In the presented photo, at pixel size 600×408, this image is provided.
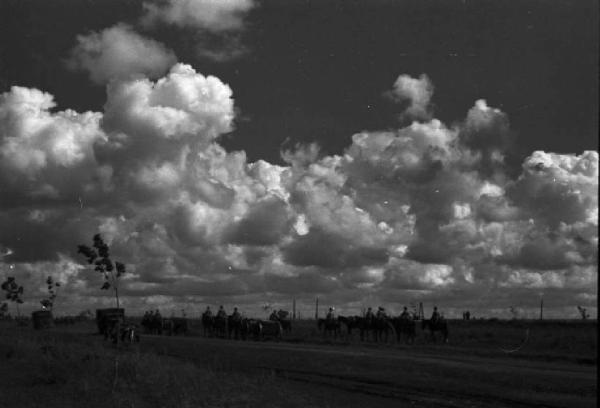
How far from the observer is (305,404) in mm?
18719

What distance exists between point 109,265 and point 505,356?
53.3 meters

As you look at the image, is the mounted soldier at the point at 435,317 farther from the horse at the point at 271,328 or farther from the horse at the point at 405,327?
the horse at the point at 271,328

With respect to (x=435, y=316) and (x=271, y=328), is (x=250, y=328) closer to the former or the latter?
(x=271, y=328)

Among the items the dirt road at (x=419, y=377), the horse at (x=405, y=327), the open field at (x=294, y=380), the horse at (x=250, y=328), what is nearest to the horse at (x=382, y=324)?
the horse at (x=405, y=327)

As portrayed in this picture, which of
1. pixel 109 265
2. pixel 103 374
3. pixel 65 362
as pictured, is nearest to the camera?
pixel 103 374

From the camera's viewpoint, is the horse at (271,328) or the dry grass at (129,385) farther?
the horse at (271,328)

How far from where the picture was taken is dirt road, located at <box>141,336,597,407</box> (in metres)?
19.5

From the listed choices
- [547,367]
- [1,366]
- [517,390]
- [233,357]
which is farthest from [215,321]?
[517,390]

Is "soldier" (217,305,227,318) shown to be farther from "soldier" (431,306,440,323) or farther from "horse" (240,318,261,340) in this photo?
"soldier" (431,306,440,323)

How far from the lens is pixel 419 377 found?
24.6m

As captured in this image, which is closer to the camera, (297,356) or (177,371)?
(177,371)

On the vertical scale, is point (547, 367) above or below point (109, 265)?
below

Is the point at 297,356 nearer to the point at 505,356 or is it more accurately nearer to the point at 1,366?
the point at 505,356

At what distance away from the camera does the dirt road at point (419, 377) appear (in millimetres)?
19500
